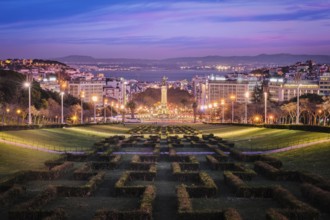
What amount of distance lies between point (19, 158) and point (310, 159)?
1705 cm

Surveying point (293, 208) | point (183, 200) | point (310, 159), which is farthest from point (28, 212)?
point (310, 159)

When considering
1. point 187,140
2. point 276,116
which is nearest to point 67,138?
point 187,140

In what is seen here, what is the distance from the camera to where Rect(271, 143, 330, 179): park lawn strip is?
2593 centimetres

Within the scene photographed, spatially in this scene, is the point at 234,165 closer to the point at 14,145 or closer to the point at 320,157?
the point at 320,157

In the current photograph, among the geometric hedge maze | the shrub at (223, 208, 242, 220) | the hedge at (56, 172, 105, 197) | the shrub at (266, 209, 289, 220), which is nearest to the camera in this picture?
the shrub at (266, 209, 289, 220)

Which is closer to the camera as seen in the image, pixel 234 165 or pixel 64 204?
pixel 64 204

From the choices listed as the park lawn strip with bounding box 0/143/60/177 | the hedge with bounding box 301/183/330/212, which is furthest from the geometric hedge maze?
the park lawn strip with bounding box 0/143/60/177

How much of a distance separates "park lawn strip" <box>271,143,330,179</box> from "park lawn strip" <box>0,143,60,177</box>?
14133 millimetres

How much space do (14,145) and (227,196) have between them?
19.1 metres

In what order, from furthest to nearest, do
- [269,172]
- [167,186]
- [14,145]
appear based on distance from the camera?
[14,145] < [269,172] < [167,186]

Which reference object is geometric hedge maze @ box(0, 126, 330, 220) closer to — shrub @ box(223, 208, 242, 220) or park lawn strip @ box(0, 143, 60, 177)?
shrub @ box(223, 208, 242, 220)

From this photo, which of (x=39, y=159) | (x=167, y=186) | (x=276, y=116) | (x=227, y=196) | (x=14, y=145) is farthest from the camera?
(x=276, y=116)

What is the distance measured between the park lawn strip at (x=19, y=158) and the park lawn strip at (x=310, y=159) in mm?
14133

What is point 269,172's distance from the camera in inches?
1003
